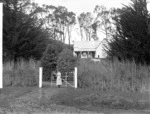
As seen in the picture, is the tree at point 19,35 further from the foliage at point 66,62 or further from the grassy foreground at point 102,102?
the grassy foreground at point 102,102

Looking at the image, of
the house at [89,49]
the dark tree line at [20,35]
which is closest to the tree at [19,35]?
the dark tree line at [20,35]

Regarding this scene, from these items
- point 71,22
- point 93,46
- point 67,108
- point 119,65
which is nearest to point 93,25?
point 71,22

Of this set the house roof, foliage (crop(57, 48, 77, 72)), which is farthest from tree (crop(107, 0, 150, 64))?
the house roof

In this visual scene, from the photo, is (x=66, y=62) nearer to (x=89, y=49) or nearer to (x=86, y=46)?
(x=89, y=49)

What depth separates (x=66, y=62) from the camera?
16328mm

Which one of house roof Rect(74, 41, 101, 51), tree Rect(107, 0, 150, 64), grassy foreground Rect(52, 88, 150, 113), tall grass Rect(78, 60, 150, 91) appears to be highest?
house roof Rect(74, 41, 101, 51)

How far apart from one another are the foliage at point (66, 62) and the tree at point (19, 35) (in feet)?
22.8

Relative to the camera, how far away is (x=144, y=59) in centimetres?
1648

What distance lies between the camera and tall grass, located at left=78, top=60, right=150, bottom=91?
1245 cm

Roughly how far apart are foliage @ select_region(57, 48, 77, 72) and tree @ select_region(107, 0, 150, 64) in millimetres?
3581

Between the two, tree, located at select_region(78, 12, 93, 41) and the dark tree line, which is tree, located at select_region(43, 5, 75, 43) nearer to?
tree, located at select_region(78, 12, 93, 41)

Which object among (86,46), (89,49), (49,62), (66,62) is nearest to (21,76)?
(66,62)

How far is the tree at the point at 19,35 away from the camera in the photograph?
21812 millimetres

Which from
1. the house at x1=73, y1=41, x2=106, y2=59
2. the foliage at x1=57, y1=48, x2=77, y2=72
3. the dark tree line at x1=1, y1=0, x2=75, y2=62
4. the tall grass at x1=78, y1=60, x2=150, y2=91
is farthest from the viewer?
the house at x1=73, y1=41, x2=106, y2=59
